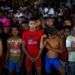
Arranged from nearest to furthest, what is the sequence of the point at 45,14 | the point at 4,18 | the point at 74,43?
1. the point at 74,43
2. the point at 4,18
3. the point at 45,14

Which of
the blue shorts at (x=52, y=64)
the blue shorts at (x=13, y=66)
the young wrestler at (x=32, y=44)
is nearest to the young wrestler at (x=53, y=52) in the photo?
the blue shorts at (x=52, y=64)

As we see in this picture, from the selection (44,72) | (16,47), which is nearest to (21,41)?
(16,47)

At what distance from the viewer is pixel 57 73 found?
13453mm

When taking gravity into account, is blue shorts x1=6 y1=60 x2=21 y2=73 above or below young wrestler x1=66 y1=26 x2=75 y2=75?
below

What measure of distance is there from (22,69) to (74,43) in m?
1.73

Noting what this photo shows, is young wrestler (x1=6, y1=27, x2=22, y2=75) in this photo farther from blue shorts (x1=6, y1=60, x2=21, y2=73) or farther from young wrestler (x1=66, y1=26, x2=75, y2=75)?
young wrestler (x1=66, y1=26, x2=75, y2=75)

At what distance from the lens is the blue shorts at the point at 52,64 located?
13227mm

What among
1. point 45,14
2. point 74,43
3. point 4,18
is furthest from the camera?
point 45,14

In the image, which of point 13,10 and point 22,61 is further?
point 13,10

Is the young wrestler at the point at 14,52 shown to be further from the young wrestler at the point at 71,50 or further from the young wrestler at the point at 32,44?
the young wrestler at the point at 71,50

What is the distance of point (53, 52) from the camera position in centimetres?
1320

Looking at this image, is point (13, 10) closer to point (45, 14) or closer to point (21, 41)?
point (45, 14)

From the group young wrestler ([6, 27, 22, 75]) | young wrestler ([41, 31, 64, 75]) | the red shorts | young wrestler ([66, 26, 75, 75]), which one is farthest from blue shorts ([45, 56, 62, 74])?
young wrestler ([6, 27, 22, 75])

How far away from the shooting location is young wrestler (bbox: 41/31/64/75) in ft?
43.4
